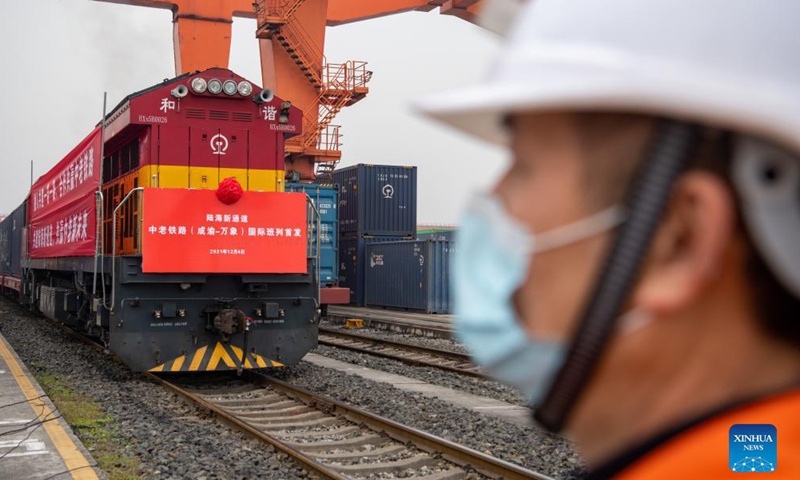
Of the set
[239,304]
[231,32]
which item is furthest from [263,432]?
[231,32]

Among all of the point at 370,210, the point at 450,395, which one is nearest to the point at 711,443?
the point at 450,395

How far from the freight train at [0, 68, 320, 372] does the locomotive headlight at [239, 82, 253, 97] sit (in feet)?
0.04

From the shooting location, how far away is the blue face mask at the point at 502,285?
102 cm

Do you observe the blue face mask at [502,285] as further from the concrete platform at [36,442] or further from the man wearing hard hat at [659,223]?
the concrete platform at [36,442]

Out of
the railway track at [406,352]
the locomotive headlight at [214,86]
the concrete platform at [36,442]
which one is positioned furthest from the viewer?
the railway track at [406,352]

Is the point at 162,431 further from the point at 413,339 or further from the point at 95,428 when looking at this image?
the point at 413,339

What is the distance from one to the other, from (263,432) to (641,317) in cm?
659

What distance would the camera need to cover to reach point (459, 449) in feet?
20.0

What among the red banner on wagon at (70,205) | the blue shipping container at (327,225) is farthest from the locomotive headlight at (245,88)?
the blue shipping container at (327,225)

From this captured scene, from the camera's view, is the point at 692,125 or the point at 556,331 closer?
the point at 692,125

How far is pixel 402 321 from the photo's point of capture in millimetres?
19406

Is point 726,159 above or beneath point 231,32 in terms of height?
beneath

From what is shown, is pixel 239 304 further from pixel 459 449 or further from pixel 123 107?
pixel 459 449

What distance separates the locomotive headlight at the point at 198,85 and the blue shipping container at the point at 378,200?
1408 cm
